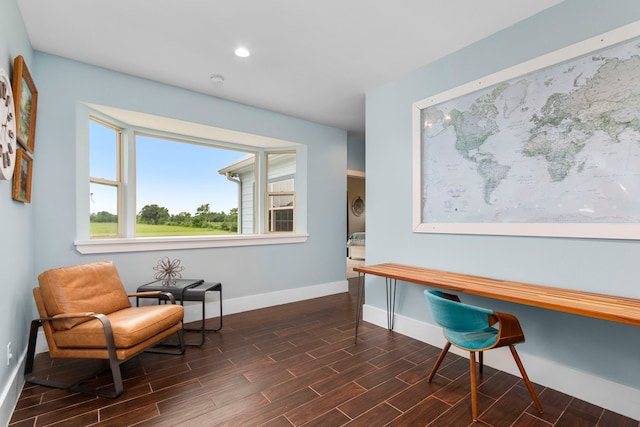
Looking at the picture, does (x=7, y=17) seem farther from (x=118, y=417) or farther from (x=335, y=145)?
(x=335, y=145)

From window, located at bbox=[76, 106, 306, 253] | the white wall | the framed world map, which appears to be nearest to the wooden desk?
the white wall

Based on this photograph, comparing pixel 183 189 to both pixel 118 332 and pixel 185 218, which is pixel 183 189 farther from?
pixel 118 332

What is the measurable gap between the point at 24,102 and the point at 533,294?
12.4 feet

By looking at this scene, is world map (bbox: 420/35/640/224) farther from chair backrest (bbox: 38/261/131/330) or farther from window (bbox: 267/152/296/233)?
Result: chair backrest (bbox: 38/261/131/330)

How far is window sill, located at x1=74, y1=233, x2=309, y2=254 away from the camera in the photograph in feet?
10.1

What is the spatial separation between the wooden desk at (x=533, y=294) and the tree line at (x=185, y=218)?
8.50 feet

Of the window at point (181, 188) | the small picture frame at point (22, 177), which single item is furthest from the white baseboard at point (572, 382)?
the small picture frame at point (22, 177)

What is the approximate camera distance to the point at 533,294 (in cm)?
196

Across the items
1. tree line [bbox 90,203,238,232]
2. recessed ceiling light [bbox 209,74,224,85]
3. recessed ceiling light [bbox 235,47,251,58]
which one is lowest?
tree line [bbox 90,203,238,232]

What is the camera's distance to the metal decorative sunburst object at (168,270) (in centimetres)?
332

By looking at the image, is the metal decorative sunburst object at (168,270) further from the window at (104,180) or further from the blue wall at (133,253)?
the window at (104,180)

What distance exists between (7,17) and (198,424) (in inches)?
110

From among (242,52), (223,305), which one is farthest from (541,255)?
(223,305)

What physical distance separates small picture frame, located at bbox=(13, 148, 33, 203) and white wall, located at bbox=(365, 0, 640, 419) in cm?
314
